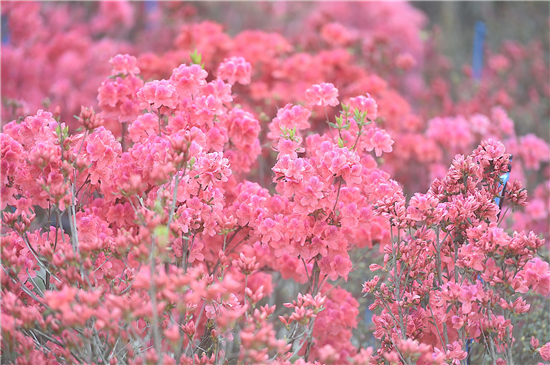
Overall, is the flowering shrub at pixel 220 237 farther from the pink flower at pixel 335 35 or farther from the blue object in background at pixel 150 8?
the blue object in background at pixel 150 8

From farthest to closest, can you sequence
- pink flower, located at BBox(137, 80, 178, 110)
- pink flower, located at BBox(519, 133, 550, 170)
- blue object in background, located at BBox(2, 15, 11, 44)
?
blue object in background, located at BBox(2, 15, 11, 44) < pink flower, located at BBox(519, 133, 550, 170) < pink flower, located at BBox(137, 80, 178, 110)

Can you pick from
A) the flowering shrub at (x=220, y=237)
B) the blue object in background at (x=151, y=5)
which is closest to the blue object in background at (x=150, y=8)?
the blue object in background at (x=151, y=5)

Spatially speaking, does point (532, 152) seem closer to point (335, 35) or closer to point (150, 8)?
point (335, 35)

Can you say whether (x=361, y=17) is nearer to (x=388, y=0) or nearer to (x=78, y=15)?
(x=388, y=0)

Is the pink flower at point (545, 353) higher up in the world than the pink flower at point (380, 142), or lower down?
lower down

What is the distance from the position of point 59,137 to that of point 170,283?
629 mm

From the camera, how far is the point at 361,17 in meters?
6.82

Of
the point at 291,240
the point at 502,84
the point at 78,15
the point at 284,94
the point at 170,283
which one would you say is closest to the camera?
the point at 170,283

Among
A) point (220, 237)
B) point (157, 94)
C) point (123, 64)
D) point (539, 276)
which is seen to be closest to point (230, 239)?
point (220, 237)

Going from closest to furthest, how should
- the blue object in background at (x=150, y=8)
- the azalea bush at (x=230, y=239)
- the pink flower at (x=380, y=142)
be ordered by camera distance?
the azalea bush at (x=230, y=239) < the pink flower at (x=380, y=142) < the blue object in background at (x=150, y=8)

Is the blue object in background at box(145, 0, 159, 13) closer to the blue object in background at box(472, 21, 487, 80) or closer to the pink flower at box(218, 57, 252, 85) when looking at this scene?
the blue object in background at box(472, 21, 487, 80)

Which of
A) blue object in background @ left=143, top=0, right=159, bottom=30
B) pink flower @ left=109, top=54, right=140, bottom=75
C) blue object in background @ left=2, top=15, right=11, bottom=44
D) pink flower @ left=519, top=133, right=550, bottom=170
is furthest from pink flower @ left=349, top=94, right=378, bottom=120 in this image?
blue object in background @ left=143, top=0, right=159, bottom=30

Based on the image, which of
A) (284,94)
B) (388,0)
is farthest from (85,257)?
(388,0)

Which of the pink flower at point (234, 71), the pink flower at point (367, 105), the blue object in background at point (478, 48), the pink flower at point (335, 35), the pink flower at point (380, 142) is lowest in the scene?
the blue object in background at point (478, 48)
